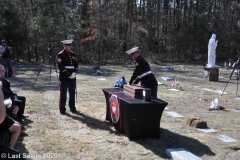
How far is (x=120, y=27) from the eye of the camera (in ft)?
86.5

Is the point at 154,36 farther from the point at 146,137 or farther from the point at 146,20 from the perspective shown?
the point at 146,137

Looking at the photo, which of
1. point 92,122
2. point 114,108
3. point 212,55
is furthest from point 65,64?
point 212,55

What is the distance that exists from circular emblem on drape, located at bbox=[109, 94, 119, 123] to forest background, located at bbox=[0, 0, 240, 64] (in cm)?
1534

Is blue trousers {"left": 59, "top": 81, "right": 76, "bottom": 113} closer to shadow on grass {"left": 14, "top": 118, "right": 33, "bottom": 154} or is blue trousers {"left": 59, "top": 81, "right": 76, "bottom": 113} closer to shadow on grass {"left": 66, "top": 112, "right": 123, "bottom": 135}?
shadow on grass {"left": 66, "top": 112, "right": 123, "bottom": 135}

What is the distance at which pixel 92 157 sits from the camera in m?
4.71

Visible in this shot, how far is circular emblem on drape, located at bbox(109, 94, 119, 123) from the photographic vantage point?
591 cm

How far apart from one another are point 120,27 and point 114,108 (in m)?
20.9

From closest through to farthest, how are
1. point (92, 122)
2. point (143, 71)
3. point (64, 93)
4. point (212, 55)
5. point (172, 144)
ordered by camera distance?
1. point (172, 144)
2. point (143, 71)
3. point (92, 122)
4. point (64, 93)
5. point (212, 55)

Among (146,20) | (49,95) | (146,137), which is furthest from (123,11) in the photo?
(146,137)

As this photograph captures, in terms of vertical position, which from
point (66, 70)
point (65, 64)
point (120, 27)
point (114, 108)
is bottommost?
point (114, 108)

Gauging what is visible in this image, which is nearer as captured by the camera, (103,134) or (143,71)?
(103,134)

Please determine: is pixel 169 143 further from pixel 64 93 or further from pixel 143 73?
pixel 64 93

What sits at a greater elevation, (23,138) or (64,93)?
(64,93)

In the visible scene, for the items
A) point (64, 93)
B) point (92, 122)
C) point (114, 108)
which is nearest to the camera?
point (114, 108)
